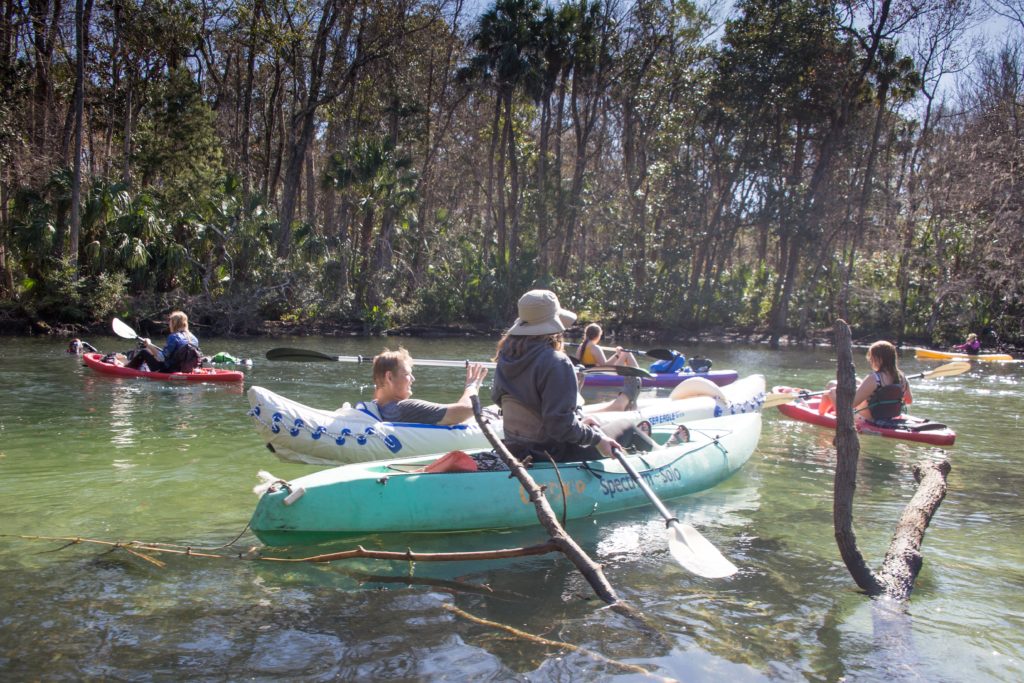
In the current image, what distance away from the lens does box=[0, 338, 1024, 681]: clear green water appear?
3838mm

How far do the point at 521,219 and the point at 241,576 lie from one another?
28.5 meters

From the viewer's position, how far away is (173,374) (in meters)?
13.1

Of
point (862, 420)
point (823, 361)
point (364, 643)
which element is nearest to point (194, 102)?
point (823, 361)

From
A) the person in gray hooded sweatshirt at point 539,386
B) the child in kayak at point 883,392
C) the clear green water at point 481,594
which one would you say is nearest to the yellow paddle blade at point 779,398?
the child in kayak at point 883,392

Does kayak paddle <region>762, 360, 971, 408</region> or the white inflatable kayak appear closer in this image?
the white inflatable kayak

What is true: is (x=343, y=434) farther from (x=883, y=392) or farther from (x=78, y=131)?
(x=78, y=131)

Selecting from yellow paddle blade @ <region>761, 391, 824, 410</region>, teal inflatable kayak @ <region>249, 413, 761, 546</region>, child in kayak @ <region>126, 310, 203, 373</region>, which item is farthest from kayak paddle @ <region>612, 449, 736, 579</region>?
child in kayak @ <region>126, 310, 203, 373</region>

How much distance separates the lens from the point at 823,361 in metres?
23.1

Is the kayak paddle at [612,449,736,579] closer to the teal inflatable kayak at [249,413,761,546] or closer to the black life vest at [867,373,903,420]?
the teal inflatable kayak at [249,413,761,546]

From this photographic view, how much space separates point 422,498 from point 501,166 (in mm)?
27042

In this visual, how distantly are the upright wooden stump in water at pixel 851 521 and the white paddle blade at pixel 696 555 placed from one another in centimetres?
67

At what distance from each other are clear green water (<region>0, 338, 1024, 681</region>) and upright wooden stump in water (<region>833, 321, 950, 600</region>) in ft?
0.43

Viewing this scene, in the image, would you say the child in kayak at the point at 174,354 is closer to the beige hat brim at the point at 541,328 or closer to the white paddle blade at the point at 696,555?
the beige hat brim at the point at 541,328

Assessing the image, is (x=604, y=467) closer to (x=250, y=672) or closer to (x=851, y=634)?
(x=851, y=634)
